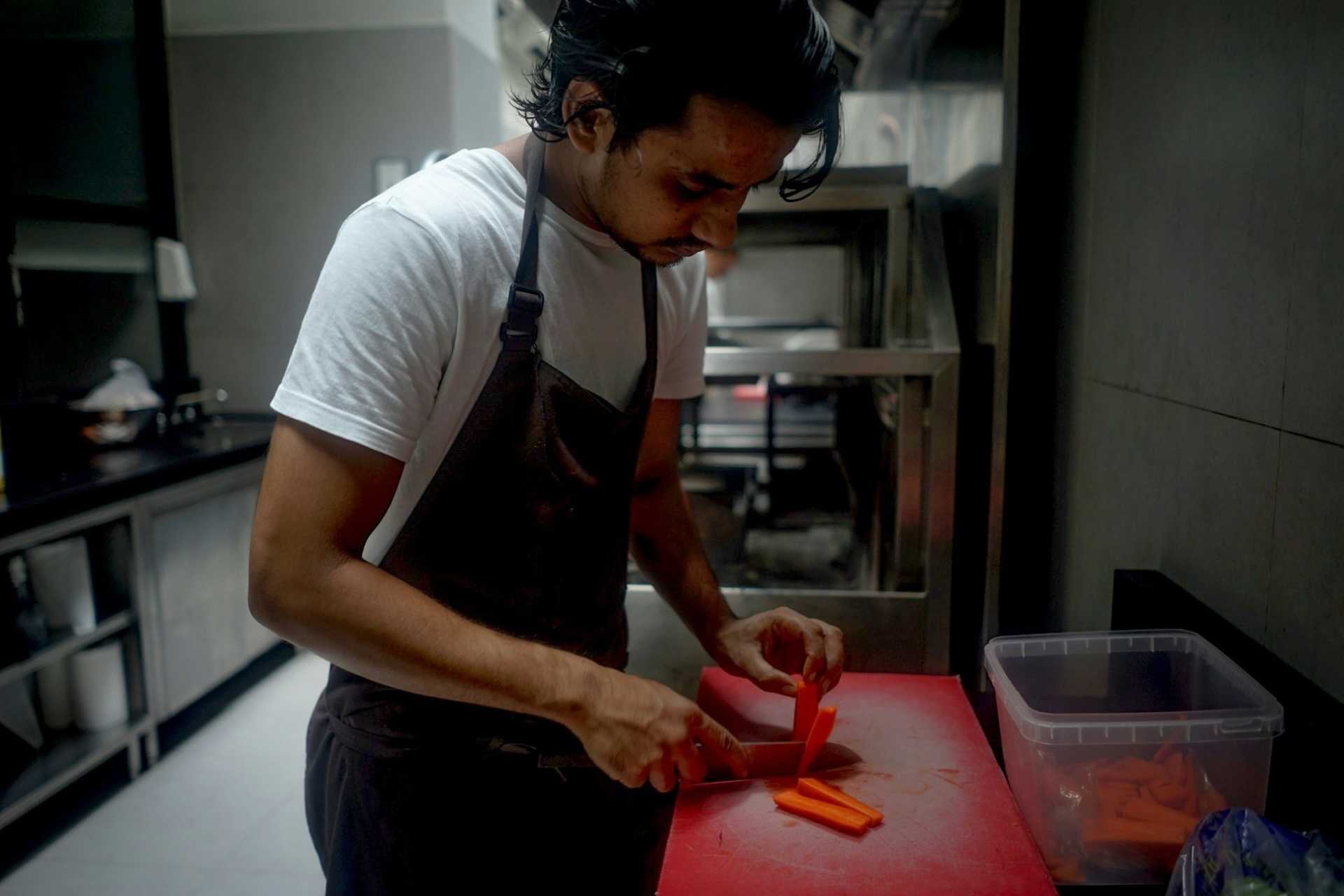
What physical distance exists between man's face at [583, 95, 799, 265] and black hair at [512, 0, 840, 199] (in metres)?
0.01

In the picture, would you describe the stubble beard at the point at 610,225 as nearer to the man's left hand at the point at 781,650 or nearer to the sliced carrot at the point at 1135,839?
the man's left hand at the point at 781,650

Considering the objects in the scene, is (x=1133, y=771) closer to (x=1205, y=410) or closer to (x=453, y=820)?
(x=1205, y=410)

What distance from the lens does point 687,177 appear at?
906 millimetres

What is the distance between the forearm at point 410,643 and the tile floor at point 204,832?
1.64m

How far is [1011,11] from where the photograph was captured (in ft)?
4.62

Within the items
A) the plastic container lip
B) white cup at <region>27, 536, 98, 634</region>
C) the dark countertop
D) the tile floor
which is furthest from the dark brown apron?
white cup at <region>27, 536, 98, 634</region>

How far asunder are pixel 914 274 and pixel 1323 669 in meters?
1.13

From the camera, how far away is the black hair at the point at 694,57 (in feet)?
2.79

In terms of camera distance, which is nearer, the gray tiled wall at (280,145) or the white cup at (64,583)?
the white cup at (64,583)

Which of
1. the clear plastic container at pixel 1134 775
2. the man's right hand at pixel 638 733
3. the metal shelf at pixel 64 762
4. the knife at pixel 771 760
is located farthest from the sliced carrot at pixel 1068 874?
the metal shelf at pixel 64 762

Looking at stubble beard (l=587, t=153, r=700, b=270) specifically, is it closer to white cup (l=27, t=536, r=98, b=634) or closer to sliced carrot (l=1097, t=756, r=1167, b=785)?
sliced carrot (l=1097, t=756, r=1167, b=785)

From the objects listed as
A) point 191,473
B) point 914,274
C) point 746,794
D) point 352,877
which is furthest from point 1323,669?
point 191,473

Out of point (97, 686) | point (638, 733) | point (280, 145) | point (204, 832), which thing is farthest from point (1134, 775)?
point (280, 145)

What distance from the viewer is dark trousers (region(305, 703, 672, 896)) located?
104 cm
